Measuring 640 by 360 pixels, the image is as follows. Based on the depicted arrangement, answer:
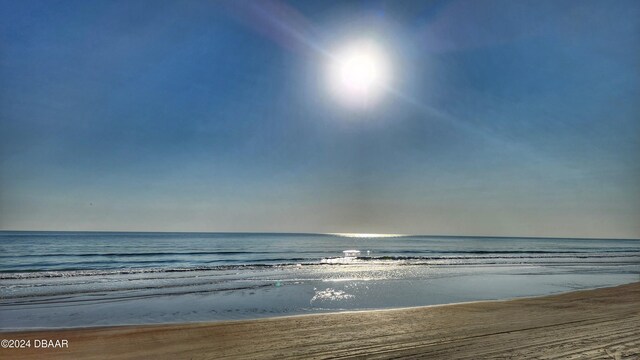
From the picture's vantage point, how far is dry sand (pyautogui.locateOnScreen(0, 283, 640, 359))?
7414 millimetres

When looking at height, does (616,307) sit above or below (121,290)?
below

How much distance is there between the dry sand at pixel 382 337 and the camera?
7.41 m

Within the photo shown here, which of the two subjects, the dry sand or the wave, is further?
the wave

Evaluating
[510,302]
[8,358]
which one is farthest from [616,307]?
[8,358]

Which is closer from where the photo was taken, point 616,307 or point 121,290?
point 616,307

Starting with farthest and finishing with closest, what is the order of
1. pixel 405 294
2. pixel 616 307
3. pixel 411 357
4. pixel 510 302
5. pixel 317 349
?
1. pixel 405 294
2. pixel 510 302
3. pixel 616 307
4. pixel 317 349
5. pixel 411 357

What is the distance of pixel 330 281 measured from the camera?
71.9 feet

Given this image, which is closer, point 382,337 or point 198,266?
point 382,337

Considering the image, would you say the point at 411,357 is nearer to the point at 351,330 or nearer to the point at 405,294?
the point at 351,330

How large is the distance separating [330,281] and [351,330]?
12.8 m

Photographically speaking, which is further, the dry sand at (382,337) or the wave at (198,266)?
the wave at (198,266)

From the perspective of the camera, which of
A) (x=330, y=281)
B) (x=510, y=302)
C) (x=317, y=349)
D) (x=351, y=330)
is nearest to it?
(x=317, y=349)

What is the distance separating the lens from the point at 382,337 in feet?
28.1

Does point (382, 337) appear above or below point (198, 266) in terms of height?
below
